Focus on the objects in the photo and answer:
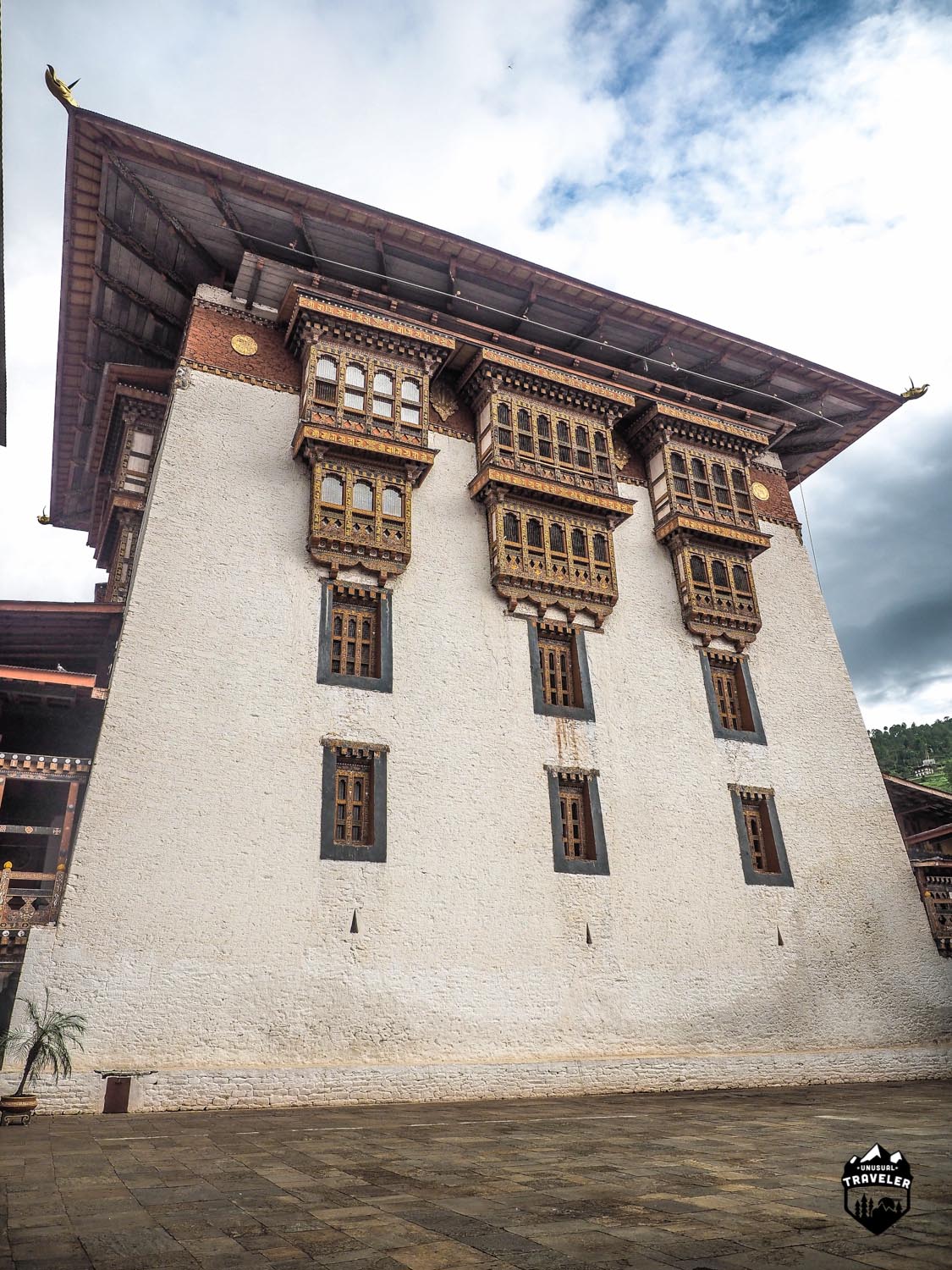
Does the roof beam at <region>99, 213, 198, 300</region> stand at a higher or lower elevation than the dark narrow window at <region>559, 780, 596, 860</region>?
higher

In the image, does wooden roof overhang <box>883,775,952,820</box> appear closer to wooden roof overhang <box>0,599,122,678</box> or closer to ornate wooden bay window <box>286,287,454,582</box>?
ornate wooden bay window <box>286,287,454,582</box>

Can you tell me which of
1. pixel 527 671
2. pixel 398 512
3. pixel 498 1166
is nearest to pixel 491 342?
pixel 398 512

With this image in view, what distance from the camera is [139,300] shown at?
1708cm

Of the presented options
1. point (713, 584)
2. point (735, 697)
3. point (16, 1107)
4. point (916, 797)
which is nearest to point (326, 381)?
point (713, 584)

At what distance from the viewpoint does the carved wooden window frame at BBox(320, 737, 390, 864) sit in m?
12.8

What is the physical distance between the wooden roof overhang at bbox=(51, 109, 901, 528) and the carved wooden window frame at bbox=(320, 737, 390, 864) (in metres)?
9.82

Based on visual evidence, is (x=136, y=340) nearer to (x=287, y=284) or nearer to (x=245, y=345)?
(x=245, y=345)

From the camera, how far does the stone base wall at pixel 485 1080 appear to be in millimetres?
10375

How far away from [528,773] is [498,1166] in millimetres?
8558

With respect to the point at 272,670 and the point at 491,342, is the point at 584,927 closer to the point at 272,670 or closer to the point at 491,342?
the point at 272,670

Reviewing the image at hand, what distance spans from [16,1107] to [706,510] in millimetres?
17522

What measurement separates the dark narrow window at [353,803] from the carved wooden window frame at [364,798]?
0.05 ft

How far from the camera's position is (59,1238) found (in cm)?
432

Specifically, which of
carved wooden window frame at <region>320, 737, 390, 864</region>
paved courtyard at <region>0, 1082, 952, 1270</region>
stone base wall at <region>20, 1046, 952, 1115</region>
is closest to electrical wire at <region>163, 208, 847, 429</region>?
carved wooden window frame at <region>320, 737, 390, 864</region>
